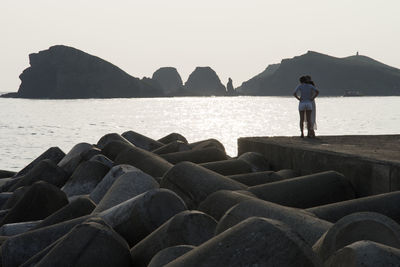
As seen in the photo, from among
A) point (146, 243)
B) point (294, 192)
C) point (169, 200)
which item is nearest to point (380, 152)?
point (294, 192)

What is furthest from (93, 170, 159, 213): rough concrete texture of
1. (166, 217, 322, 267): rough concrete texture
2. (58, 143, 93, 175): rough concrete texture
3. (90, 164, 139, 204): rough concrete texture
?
(58, 143, 93, 175): rough concrete texture

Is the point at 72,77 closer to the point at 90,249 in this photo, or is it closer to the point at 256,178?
the point at 256,178

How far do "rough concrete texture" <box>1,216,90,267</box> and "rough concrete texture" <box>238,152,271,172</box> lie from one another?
3.71 meters

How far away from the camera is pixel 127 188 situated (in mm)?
6227

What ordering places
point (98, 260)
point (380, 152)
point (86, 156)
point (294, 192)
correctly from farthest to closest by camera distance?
point (86, 156) < point (380, 152) < point (294, 192) < point (98, 260)

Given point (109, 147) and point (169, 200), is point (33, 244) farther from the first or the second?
point (109, 147)

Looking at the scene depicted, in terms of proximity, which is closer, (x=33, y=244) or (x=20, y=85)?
(x=33, y=244)

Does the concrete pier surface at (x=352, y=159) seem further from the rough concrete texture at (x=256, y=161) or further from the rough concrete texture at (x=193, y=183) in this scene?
the rough concrete texture at (x=193, y=183)

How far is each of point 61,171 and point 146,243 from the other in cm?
520

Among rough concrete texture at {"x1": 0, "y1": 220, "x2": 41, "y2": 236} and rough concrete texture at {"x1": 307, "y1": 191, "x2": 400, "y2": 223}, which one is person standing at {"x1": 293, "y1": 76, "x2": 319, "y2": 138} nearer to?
rough concrete texture at {"x1": 307, "y1": 191, "x2": 400, "y2": 223}

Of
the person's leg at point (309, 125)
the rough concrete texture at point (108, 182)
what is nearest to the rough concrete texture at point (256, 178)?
the rough concrete texture at point (108, 182)

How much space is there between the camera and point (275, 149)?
29.0 ft

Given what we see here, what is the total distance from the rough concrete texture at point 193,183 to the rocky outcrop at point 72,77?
565 ft

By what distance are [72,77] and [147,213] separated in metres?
175
